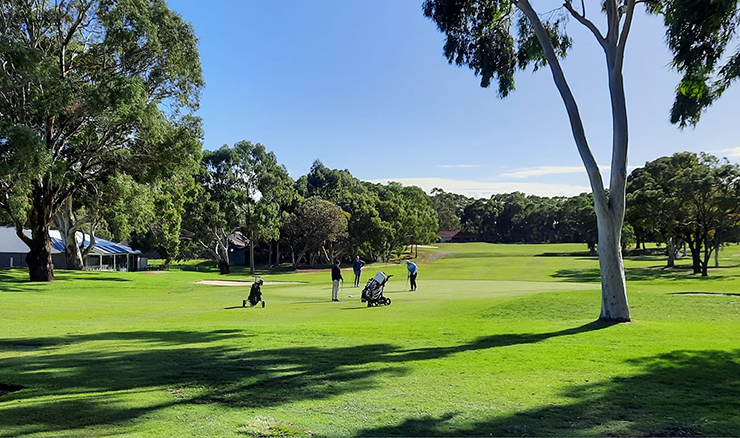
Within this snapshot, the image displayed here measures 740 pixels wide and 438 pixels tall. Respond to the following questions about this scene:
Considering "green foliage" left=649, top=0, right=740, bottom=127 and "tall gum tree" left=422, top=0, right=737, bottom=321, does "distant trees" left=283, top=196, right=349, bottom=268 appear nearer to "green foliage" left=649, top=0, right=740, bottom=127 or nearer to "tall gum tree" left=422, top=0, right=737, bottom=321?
"tall gum tree" left=422, top=0, right=737, bottom=321

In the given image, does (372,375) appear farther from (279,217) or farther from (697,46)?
(279,217)

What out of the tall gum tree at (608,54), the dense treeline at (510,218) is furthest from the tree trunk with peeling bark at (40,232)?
the dense treeline at (510,218)

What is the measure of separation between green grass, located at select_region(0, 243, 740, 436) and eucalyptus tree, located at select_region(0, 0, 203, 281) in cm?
1275

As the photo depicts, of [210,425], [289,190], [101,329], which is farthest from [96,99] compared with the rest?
[289,190]

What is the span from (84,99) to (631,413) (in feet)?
95.3

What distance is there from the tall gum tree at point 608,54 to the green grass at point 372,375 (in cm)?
272

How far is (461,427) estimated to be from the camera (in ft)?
20.2

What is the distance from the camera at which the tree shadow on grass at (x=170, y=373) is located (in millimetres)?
6445

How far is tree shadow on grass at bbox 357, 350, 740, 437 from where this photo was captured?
237 inches

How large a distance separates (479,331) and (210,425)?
965cm

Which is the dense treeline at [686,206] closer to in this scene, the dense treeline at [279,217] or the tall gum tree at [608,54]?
the dense treeline at [279,217]

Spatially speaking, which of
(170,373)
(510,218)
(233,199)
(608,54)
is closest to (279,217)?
(233,199)

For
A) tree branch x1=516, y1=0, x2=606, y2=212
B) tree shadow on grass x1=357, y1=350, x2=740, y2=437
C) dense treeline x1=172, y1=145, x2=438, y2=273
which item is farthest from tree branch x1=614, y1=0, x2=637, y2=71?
dense treeline x1=172, y1=145, x2=438, y2=273

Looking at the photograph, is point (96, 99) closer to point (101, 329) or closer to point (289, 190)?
point (101, 329)
